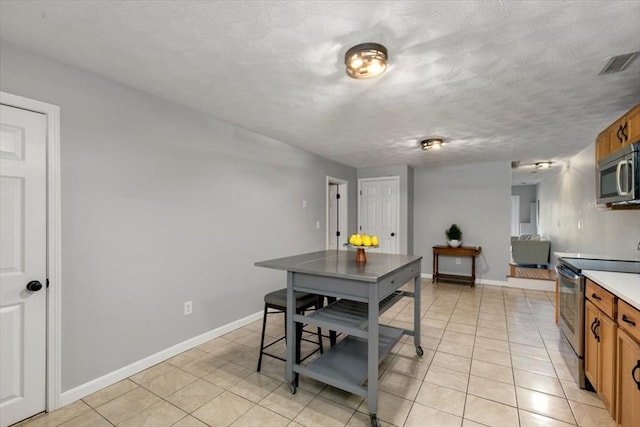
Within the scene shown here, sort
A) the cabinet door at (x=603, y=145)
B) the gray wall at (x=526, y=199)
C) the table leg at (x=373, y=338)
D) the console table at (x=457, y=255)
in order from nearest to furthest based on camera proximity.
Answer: the table leg at (x=373, y=338)
the cabinet door at (x=603, y=145)
the console table at (x=457, y=255)
the gray wall at (x=526, y=199)

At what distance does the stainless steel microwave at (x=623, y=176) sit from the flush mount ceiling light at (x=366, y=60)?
5.76ft

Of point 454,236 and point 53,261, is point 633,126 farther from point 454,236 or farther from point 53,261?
point 53,261

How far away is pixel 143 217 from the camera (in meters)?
2.48

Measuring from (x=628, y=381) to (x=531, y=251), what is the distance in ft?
19.4

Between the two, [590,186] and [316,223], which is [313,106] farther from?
[590,186]

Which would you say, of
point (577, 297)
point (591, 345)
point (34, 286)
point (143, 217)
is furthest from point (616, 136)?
point (34, 286)

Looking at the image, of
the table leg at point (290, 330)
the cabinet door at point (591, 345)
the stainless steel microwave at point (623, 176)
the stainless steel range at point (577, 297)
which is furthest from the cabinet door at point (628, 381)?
the table leg at point (290, 330)

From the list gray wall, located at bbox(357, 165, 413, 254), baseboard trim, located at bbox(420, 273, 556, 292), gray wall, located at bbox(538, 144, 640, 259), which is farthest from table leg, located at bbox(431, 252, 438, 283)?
gray wall, located at bbox(538, 144, 640, 259)

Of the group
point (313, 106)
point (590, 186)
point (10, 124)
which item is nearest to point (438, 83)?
point (313, 106)

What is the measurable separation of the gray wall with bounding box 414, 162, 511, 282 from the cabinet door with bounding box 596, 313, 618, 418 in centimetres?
376

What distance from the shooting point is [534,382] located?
2.31m

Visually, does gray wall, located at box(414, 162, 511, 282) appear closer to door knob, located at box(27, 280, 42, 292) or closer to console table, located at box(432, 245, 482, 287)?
console table, located at box(432, 245, 482, 287)

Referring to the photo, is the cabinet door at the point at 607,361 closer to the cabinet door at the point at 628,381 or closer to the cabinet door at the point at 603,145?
the cabinet door at the point at 628,381

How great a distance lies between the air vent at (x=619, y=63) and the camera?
188 cm
